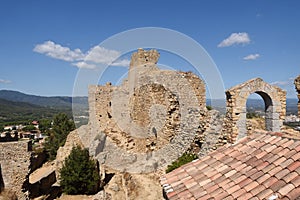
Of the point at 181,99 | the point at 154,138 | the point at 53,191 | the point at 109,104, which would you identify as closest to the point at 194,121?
the point at 181,99

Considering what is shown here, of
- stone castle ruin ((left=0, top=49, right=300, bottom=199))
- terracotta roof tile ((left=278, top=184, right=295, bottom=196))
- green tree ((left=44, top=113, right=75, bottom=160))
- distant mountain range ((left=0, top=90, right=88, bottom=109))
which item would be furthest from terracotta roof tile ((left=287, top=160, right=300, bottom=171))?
distant mountain range ((left=0, top=90, right=88, bottom=109))

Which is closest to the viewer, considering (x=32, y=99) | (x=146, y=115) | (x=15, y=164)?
(x=15, y=164)

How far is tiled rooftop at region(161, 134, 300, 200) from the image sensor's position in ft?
11.7

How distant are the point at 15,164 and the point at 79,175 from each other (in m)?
2.73

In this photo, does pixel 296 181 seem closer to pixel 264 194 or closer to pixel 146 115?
pixel 264 194

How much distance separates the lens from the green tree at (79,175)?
39.3 ft

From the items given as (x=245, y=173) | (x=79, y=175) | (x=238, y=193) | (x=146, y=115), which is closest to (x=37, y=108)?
(x=146, y=115)

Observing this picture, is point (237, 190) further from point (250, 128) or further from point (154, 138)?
point (154, 138)

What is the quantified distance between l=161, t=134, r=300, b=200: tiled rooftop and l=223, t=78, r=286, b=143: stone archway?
2.48 feet

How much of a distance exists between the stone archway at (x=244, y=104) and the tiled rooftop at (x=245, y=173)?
2.48ft

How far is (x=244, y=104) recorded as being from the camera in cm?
606

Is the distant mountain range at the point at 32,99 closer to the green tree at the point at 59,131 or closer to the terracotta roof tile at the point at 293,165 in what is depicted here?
the green tree at the point at 59,131

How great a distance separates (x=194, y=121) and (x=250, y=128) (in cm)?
318

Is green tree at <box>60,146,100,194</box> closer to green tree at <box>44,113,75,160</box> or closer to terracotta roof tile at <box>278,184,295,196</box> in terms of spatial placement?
terracotta roof tile at <box>278,184,295,196</box>
